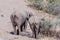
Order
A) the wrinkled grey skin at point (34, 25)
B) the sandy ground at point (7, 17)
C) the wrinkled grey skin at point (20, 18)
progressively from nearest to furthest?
the sandy ground at point (7, 17) → the wrinkled grey skin at point (34, 25) → the wrinkled grey skin at point (20, 18)

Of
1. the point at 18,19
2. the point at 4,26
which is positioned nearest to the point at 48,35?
the point at 18,19

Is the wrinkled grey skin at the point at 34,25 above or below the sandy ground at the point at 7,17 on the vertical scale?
above

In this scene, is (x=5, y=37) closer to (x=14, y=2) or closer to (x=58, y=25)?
(x=58, y=25)

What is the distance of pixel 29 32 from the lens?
916cm

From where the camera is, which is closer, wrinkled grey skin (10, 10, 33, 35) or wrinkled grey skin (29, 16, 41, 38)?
wrinkled grey skin (29, 16, 41, 38)

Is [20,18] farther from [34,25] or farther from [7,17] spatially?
[7,17]

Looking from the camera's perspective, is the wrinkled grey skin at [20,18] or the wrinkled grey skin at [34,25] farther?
the wrinkled grey skin at [20,18]

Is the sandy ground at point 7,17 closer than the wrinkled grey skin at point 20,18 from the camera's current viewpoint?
Yes

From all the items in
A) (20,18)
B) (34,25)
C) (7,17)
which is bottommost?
(7,17)

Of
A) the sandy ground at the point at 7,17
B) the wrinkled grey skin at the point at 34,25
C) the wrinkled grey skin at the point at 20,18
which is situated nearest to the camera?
the sandy ground at the point at 7,17

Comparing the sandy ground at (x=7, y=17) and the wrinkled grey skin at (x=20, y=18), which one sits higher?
the wrinkled grey skin at (x=20, y=18)

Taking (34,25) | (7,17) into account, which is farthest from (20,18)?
(7,17)

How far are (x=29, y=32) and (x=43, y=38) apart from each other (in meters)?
0.79

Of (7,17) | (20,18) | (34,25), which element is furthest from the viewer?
(7,17)
